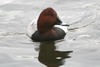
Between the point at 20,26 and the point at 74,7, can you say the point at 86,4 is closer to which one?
the point at 74,7

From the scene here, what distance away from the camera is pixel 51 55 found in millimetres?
8477

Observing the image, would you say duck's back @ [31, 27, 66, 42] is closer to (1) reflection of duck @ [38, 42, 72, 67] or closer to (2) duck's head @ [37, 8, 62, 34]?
(2) duck's head @ [37, 8, 62, 34]

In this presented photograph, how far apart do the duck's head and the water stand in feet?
1.55

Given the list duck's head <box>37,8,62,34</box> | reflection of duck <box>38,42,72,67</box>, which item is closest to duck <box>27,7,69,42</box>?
duck's head <box>37,8,62,34</box>

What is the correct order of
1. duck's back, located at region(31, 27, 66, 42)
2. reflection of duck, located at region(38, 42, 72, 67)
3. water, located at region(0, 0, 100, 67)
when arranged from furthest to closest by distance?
duck's back, located at region(31, 27, 66, 42), water, located at region(0, 0, 100, 67), reflection of duck, located at region(38, 42, 72, 67)

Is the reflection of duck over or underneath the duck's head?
underneath

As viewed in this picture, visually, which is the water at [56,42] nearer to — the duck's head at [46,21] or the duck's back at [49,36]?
the duck's back at [49,36]

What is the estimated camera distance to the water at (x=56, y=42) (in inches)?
315

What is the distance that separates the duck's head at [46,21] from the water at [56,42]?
473mm

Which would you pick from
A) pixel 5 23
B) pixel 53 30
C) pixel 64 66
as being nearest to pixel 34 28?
pixel 53 30

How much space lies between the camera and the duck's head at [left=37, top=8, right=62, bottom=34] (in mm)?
9711

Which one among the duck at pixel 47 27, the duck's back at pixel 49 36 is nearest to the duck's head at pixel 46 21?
Answer: the duck at pixel 47 27

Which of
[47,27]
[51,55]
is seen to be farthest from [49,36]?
[51,55]

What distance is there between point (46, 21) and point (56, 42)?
65 centimetres
